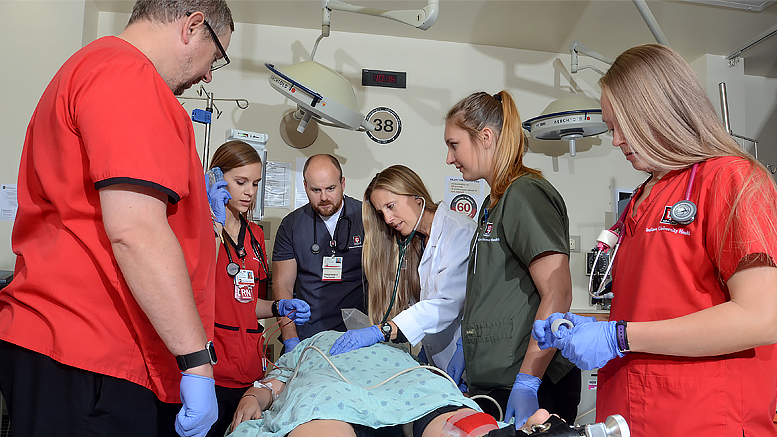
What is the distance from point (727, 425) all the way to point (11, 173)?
3272 mm

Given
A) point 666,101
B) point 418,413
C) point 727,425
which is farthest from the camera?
point 418,413

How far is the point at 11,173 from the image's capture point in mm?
2811

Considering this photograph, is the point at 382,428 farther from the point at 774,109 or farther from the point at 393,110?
the point at 774,109

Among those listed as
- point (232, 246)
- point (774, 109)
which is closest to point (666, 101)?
point (232, 246)

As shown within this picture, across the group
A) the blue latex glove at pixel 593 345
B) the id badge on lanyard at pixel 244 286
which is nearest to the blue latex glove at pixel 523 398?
the blue latex glove at pixel 593 345

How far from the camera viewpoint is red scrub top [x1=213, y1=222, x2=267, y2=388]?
1.95 meters

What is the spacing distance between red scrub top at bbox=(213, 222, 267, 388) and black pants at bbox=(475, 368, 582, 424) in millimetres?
979

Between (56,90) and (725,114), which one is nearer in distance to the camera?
(56,90)

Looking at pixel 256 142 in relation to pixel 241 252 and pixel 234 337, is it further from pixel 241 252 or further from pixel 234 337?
pixel 234 337

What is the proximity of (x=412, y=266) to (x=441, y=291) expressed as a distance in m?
0.40

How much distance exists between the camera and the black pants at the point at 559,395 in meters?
1.42

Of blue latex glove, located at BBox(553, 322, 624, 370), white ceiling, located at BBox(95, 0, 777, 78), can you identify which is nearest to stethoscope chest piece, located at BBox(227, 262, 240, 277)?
blue latex glove, located at BBox(553, 322, 624, 370)

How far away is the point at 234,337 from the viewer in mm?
1982

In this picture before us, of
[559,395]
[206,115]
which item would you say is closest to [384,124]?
[206,115]
